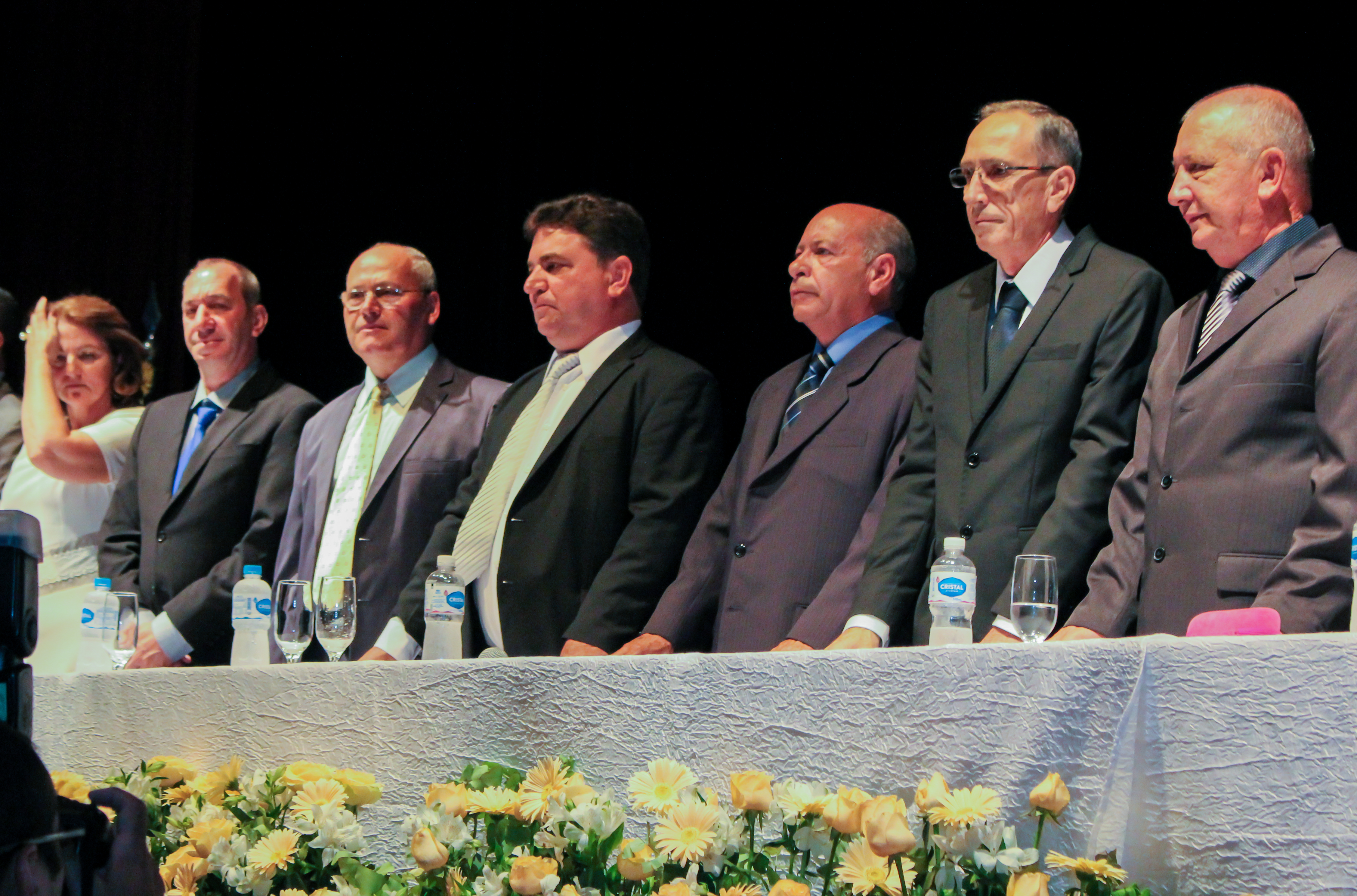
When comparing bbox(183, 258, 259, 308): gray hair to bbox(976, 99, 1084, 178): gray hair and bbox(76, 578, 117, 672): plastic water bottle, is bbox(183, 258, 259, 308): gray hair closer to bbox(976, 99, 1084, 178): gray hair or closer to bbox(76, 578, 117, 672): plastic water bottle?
bbox(76, 578, 117, 672): plastic water bottle

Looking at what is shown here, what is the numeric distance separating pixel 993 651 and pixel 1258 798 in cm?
30

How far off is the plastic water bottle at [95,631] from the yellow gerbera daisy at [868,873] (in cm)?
219

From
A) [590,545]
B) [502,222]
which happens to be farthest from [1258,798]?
[502,222]

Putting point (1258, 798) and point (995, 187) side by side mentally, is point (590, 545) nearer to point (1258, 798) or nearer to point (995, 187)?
point (995, 187)

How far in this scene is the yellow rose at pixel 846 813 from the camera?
1563 millimetres

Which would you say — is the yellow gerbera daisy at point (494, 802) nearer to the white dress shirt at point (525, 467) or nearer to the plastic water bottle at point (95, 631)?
the white dress shirt at point (525, 467)

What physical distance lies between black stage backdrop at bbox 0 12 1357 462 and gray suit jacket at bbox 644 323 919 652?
2.02ft

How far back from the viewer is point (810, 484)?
3.09m

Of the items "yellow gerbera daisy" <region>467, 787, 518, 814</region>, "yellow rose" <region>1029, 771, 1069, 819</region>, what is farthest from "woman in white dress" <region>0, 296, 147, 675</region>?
"yellow rose" <region>1029, 771, 1069, 819</region>

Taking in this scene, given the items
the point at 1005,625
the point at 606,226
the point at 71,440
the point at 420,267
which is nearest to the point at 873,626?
the point at 1005,625

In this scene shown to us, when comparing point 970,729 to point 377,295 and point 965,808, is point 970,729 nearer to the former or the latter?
point 965,808

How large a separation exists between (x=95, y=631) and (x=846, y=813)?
2293 mm

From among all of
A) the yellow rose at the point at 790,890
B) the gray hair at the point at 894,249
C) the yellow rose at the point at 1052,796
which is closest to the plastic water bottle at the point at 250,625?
the gray hair at the point at 894,249

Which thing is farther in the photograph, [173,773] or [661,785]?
[173,773]
